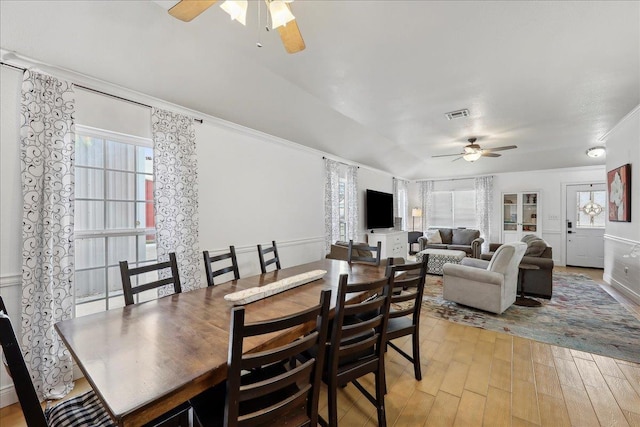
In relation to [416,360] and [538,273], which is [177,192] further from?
[538,273]

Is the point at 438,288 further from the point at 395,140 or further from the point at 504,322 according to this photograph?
the point at 395,140

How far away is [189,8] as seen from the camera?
57.7 inches

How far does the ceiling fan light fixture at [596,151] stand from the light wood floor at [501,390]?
5219 mm

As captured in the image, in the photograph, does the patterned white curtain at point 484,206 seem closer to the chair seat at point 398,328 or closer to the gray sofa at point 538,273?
the gray sofa at point 538,273

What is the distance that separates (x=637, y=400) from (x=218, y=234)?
400cm

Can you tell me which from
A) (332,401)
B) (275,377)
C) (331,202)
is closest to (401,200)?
(331,202)

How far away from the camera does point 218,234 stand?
11.2ft

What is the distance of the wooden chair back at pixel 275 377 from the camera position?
1005mm

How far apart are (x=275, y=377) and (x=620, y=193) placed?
583cm

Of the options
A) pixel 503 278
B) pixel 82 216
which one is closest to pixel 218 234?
pixel 82 216

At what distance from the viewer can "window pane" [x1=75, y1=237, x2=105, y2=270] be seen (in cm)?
246

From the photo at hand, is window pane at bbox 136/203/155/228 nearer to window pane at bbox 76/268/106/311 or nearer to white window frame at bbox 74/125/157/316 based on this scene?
white window frame at bbox 74/125/157/316

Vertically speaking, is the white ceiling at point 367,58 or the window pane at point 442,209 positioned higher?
the white ceiling at point 367,58

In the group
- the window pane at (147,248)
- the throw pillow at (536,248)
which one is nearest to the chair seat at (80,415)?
the window pane at (147,248)
